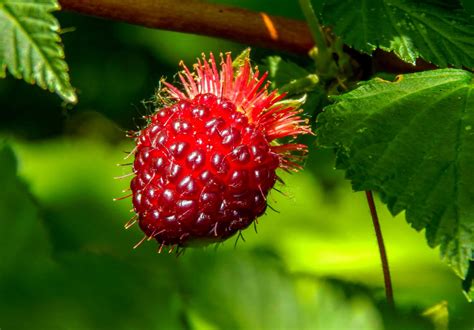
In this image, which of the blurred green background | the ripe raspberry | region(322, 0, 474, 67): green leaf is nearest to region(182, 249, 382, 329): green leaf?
the blurred green background

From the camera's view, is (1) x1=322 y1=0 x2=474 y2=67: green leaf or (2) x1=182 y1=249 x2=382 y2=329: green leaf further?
(1) x1=322 y1=0 x2=474 y2=67: green leaf

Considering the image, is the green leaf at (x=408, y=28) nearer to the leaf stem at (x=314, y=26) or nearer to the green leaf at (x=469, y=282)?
the leaf stem at (x=314, y=26)

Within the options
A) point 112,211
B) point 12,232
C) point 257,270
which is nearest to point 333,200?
point 112,211

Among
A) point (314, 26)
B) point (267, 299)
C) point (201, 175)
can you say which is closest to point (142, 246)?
point (201, 175)

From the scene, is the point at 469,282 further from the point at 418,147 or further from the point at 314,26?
the point at 314,26

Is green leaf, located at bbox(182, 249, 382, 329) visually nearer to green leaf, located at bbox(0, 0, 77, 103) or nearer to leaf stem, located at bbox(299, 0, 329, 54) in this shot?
green leaf, located at bbox(0, 0, 77, 103)

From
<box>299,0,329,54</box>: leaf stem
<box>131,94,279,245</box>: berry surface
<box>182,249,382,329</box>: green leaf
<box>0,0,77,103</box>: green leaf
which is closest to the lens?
<box>182,249,382,329</box>: green leaf
